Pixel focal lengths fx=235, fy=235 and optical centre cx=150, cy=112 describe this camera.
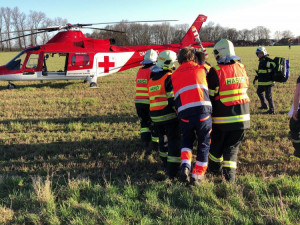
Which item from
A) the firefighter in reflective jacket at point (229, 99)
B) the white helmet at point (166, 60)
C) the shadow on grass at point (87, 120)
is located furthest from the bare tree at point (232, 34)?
the firefighter in reflective jacket at point (229, 99)

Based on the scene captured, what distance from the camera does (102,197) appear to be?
327 cm

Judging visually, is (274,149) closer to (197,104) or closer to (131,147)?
(197,104)

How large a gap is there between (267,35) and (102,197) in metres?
140

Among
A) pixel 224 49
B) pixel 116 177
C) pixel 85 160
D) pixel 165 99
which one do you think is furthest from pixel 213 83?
pixel 85 160

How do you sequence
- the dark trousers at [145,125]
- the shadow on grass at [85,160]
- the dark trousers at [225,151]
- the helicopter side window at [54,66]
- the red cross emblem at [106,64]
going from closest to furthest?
the dark trousers at [225,151], the shadow on grass at [85,160], the dark trousers at [145,125], the helicopter side window at [54,66], the red cross emblem at [106,64]

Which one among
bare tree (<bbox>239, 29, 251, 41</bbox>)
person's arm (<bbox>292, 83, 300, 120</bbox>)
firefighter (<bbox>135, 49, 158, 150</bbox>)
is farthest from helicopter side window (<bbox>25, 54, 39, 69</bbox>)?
bare tree (<bbox>239, 29, 251, 41</bbox>)

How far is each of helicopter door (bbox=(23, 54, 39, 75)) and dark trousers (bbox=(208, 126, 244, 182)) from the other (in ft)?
38.5

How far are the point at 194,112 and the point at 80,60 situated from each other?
11.0 m

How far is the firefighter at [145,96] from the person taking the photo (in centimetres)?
509

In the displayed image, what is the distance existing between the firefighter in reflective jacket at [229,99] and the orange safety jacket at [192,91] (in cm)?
24

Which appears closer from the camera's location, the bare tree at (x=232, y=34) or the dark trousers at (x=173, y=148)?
the dark trousers at (x=173, y=148)

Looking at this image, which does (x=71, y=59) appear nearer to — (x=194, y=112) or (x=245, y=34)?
(x=194, y=112)

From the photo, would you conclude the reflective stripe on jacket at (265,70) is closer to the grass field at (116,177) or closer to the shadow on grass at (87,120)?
the grass field at (116,177)

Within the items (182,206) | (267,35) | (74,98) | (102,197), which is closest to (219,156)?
(182,206)
